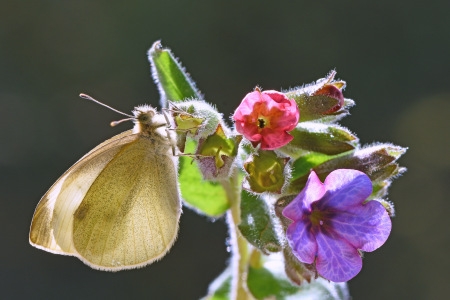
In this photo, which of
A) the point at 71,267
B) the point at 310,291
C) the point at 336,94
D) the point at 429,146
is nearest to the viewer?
the point at 336,94

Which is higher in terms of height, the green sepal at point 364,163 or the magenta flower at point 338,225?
the green sepal at point 364,163

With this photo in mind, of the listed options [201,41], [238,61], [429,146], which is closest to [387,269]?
[429,146]

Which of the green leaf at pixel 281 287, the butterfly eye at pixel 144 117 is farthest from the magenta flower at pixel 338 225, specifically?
the butterfly eye at pixel 144 117

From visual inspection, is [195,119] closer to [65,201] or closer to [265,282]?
[65,201]

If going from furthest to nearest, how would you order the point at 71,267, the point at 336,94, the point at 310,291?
the point at 71,267 < the point at 310,291 < the point at 336,94

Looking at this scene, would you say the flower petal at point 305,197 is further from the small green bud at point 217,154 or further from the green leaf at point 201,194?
the green leaf at point 201,194

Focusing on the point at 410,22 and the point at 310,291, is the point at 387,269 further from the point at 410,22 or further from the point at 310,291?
the point at 310,291
